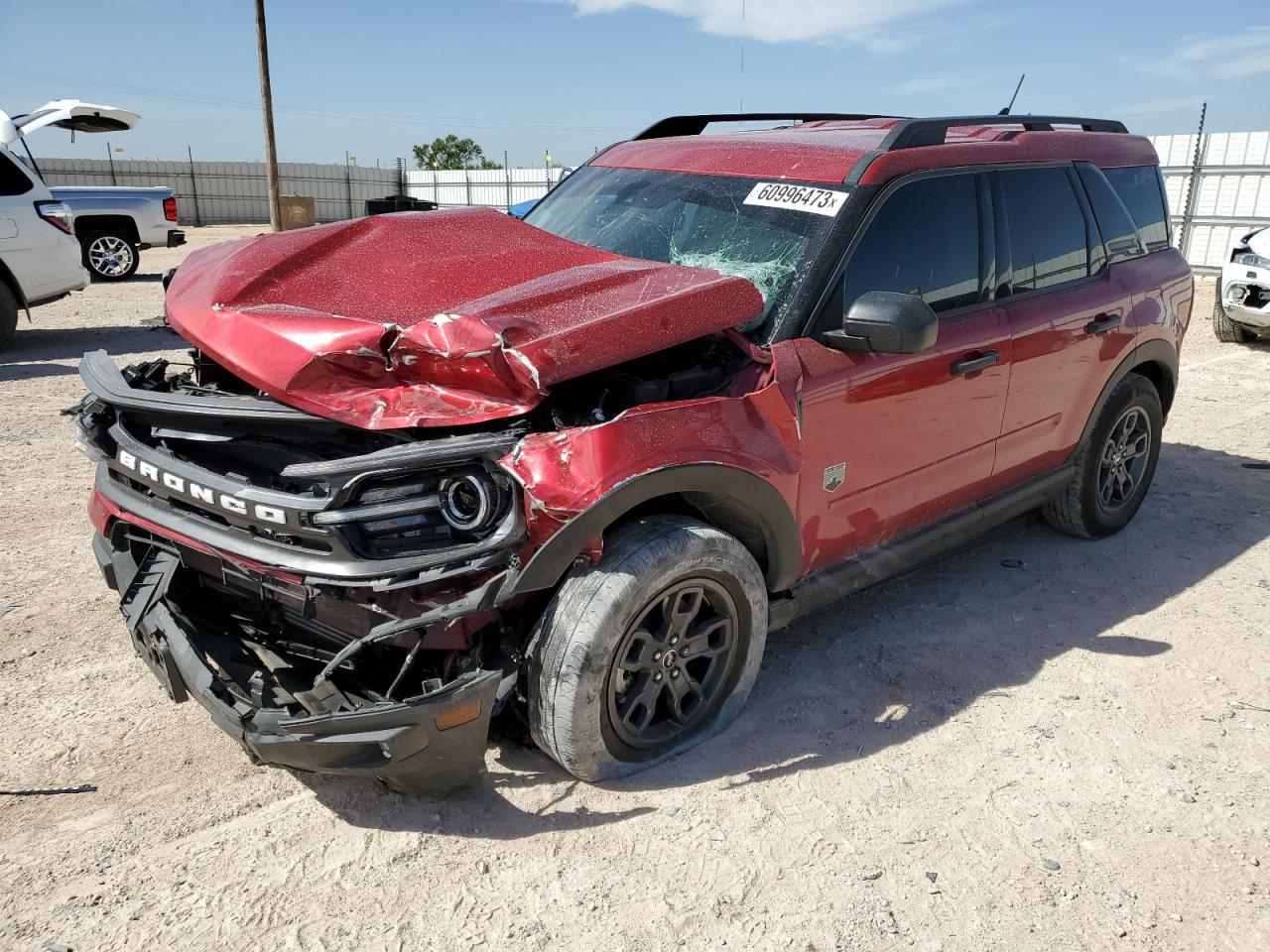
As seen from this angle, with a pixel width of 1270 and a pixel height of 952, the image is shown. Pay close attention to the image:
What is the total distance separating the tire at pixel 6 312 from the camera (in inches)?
360

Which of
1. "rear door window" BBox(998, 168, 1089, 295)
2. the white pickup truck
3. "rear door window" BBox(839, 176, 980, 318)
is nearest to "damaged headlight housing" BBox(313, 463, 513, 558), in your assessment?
"rear door window" BBox(839, 176, 980, 318)

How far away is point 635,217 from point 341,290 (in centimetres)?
127

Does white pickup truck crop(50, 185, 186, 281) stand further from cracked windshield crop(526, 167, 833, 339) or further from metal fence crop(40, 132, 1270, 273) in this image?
cracked windshield crop(526, 167, 833, 339)

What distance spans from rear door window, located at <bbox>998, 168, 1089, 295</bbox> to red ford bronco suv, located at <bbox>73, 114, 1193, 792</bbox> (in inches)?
1.2

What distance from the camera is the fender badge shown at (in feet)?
10.3

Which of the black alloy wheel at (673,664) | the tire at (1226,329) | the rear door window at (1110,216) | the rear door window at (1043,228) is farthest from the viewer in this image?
the tire at (1226,329)

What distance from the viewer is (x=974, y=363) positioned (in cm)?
356

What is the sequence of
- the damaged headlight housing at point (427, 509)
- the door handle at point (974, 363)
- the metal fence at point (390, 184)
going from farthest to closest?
the metal fence at point (390, 184), the door handle at point (974, 363), the damaged headlight housing at point (427, 509)

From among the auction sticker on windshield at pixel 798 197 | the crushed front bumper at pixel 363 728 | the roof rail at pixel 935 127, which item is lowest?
the crushed front bumper at pixel 363 728

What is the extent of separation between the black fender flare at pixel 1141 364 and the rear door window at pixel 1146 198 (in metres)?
0.52

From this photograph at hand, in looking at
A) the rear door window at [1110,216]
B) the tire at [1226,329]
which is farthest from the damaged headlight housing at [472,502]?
the tire at [1226,329]

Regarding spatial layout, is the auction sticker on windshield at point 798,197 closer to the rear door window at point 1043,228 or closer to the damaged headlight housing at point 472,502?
the rear door window at point 1043,228

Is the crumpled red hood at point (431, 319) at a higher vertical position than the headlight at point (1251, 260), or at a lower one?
higher

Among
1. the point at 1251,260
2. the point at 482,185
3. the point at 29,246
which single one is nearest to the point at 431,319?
the point at 29,246
